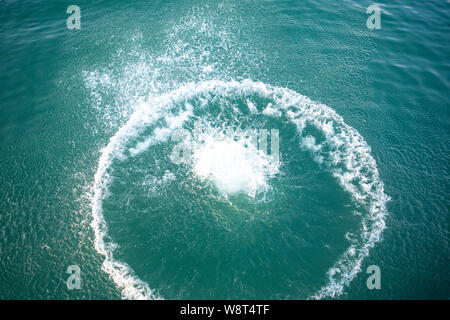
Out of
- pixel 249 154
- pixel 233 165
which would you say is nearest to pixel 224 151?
pixel 233 165

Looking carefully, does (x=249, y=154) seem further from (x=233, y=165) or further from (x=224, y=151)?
(x=224, y=151)

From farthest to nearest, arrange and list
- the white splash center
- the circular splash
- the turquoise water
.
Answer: the white splash center, the circular splash, the turquoise water

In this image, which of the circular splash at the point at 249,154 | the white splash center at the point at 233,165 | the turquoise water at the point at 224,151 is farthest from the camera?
the white splash center at the point at 233,165

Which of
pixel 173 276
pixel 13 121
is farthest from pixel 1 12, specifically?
pixel 173 276

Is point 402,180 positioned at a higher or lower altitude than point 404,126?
lower

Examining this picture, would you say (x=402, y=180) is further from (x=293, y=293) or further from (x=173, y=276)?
(x=173, y=276)
